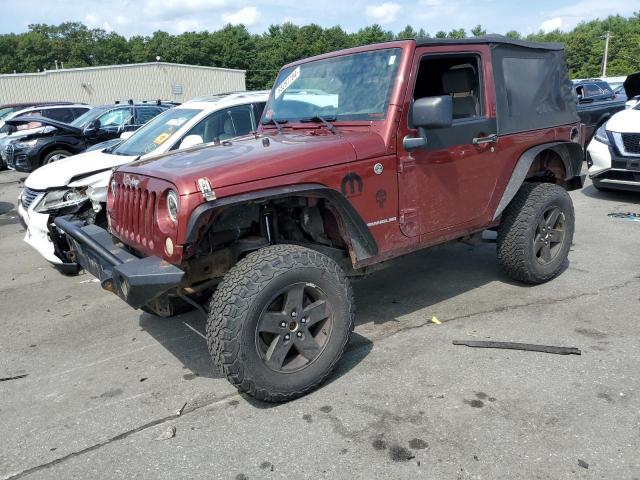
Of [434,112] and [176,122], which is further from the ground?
[176,122]

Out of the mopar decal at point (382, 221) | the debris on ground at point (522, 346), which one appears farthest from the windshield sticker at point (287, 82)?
the debris on ground at point (522, 346)

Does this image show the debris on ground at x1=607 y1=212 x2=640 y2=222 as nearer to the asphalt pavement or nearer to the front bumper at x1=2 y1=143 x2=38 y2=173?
the asphalt pavement

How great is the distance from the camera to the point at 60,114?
15.4 metres

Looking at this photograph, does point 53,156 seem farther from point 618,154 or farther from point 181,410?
point 618,154

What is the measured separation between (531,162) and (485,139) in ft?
2.10

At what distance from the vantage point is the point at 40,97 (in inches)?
1297

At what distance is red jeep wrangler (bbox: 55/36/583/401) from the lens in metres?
2.95

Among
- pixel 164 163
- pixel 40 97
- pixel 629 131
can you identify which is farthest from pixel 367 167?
pixel 40 97

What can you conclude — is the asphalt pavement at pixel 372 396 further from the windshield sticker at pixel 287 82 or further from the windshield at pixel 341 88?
the windshield sticker at pixel 287 82

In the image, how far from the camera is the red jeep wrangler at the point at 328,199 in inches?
116

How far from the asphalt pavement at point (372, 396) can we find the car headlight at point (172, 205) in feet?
3.76

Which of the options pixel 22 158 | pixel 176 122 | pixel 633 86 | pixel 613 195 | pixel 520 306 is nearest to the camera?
pixel 520 306

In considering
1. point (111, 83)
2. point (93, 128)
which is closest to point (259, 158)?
point (93, 128)

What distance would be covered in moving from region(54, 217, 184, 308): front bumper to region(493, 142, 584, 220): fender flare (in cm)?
271
